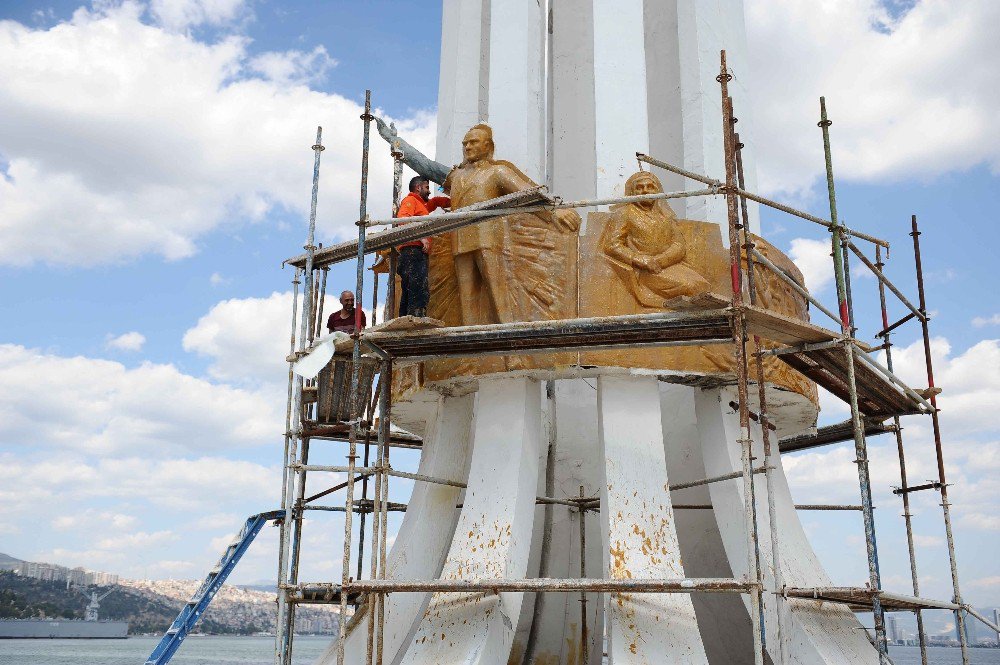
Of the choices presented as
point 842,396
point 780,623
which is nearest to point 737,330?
point 780,623

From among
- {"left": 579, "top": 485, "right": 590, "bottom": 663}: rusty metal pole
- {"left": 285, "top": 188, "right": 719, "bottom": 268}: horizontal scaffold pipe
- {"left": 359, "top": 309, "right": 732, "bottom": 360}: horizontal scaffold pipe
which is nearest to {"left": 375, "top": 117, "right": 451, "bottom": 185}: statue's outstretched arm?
{"left": 285, "top": 188, "right": 719, "bottom": 268}: horizontal scaffold pipe

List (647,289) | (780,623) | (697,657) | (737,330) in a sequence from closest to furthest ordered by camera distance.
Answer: (737,330)
(697,657)
(780,623)
(647,289)

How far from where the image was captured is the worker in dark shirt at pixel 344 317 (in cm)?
1279

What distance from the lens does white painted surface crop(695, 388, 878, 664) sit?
11.0m

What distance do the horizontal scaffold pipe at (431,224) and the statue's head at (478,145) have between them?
4.79 ft

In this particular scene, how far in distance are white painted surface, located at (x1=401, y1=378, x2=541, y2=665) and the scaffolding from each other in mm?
506

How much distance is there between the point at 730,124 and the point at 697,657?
16.5 feet

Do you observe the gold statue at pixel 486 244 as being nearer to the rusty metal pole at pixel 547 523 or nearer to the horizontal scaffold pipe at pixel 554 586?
the rusty metal pole at pixel 547 523

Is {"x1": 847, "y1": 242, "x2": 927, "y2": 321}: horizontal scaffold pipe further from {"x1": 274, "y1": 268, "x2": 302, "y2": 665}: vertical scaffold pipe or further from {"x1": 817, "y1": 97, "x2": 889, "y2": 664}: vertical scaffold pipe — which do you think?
{"x1": 274, "y1": 268, "x2": 302, "y2": 665}: vertical scaffold pipe

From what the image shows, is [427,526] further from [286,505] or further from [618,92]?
[618,92]

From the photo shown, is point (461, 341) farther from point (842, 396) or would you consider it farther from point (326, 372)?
point (842, 396)

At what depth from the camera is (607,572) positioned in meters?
10.5

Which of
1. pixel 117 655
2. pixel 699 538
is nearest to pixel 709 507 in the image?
pixel 699 538

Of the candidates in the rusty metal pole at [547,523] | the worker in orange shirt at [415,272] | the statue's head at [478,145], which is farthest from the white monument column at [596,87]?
the rusty metal pole at [547,523]
